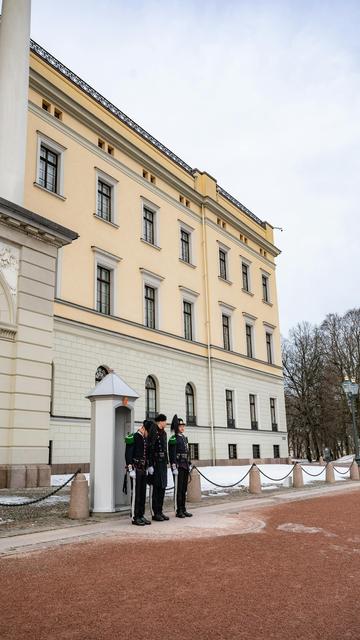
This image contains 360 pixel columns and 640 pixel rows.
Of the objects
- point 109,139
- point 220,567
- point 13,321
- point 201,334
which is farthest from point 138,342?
point 220,567

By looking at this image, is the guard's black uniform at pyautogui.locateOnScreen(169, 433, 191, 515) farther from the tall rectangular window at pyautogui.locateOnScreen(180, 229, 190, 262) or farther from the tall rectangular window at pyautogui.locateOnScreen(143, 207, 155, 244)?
the tall rectangular window at pyautogui.locateOnScreen(180, 229, 190, 262)

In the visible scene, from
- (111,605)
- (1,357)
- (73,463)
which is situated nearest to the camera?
(111,605)

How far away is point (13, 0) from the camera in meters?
19.0

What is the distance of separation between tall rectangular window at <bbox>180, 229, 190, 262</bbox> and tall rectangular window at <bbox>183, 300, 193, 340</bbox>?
276 centimetres

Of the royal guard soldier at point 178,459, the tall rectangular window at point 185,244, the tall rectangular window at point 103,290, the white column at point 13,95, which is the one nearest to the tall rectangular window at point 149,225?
the tall rectangular window at point 185,244

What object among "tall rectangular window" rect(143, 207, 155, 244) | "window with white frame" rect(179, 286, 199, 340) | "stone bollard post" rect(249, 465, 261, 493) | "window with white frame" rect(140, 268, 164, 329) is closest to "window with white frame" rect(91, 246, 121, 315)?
"window with white frame" rect(140, 268, 164, 329)

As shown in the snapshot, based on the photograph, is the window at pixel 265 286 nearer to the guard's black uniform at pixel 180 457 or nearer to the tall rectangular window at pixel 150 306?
the tall rectangular window at pixel 150 306

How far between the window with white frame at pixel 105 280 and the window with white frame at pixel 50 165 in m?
3.20

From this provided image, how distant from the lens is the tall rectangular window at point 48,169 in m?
23.1

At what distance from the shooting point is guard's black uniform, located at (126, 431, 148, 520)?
946cm

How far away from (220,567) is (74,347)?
1714 centimetres

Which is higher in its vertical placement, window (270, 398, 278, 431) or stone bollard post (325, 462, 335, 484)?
window (270, 398, 278, 431)

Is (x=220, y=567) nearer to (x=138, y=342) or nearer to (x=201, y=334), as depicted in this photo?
(x=138, y=342)

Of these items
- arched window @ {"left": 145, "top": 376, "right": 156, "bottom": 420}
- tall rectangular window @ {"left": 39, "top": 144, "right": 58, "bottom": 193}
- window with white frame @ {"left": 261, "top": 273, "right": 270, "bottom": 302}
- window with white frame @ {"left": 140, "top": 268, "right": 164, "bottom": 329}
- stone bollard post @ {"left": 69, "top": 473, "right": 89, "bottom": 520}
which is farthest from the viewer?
window with white frame @ {"left": 261, "top": 273, "right": 270, "bottom": 302}
